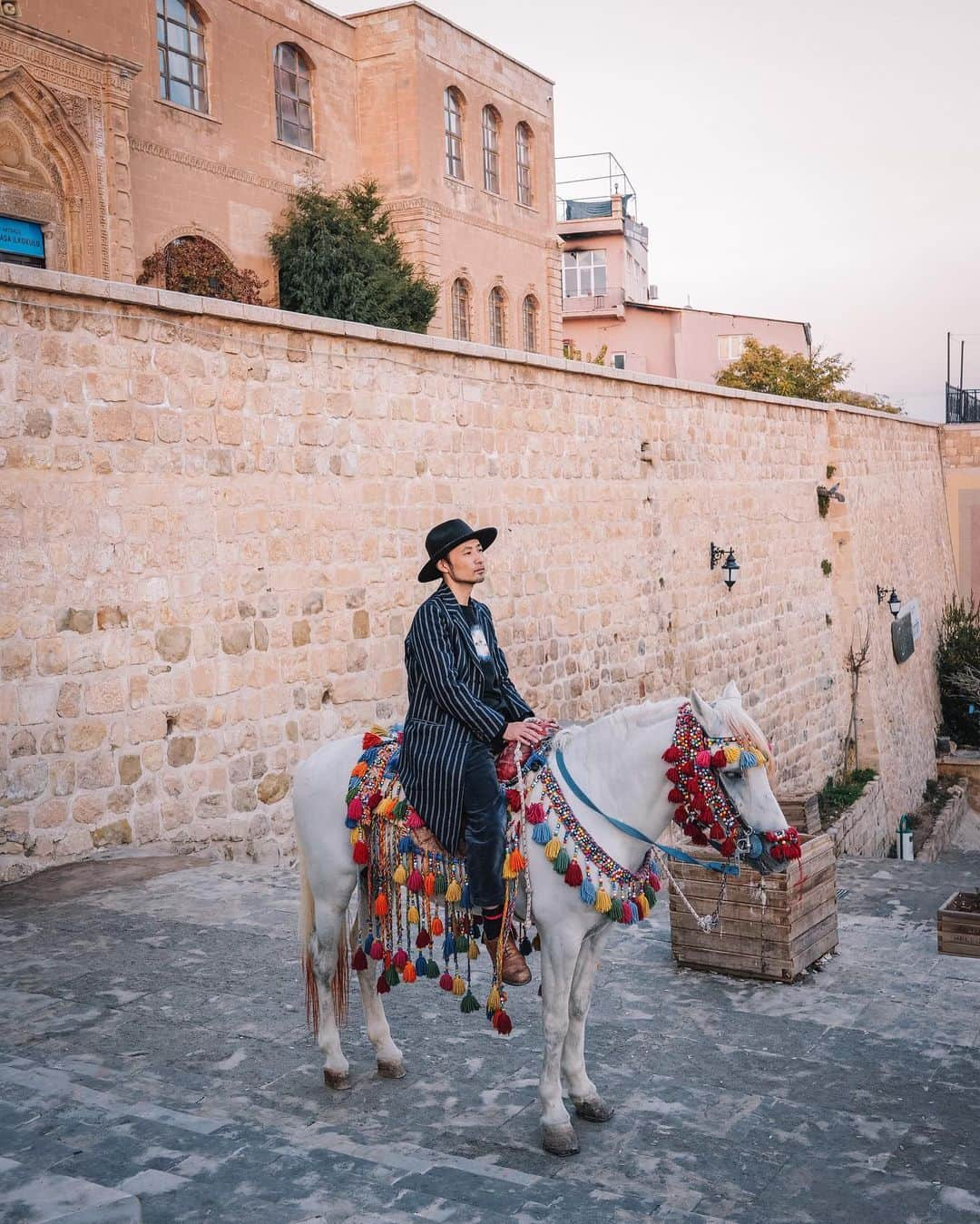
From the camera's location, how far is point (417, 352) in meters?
9.66

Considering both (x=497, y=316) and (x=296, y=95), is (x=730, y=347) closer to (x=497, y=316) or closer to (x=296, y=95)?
(x=497, y=316)

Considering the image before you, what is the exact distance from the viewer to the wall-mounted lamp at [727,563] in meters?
14.5

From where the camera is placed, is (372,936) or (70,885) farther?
(70,885)

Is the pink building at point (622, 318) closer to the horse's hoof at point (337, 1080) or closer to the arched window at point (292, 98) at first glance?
the arched window at point (292, 98)

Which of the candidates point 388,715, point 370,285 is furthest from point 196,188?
point 388,715

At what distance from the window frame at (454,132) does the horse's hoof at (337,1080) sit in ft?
76.1

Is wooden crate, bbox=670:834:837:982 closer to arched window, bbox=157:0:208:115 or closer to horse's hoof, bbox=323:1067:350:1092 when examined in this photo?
horse's hoof, bbox=323:1067:350:1092

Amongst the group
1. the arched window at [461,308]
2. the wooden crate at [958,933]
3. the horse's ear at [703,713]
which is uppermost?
the arched window at [461,308]

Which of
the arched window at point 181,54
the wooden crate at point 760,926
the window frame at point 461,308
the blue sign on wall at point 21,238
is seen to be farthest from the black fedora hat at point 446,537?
the window frame at point 461,308

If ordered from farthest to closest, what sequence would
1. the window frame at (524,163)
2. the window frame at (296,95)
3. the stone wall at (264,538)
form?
the window frame at (524,163) < the window frame at (296,95) < the stone wall at (264,538)

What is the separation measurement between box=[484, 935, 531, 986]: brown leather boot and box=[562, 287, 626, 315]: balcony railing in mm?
37964

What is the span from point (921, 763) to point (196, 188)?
622 inches

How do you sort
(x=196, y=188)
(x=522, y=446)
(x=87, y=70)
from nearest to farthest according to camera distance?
(x=522, y=446)
(x=87, y=70)
(x=196, y=188)

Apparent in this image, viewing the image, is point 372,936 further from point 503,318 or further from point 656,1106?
point 503,318
